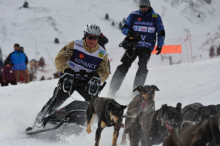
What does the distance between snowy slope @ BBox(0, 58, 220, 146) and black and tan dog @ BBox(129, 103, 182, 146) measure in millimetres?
920

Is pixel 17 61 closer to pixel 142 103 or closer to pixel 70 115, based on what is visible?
pixel 70 115

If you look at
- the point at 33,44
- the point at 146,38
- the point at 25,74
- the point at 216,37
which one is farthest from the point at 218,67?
the point at 33,44

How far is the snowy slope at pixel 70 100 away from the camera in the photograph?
14.7 feet

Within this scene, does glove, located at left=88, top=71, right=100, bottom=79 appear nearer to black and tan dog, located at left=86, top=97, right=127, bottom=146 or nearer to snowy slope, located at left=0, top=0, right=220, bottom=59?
black and tan dog, located at left=86, top=97, right=127, bottom=146

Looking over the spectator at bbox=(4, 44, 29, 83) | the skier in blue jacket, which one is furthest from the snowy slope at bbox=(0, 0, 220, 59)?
the skier in blue jacket

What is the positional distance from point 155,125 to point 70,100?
539cm

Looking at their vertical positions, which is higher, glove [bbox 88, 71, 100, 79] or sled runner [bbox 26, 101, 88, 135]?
glove [bbox 88, 71, 100, 79]

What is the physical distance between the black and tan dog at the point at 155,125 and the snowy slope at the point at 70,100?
36.2 inches

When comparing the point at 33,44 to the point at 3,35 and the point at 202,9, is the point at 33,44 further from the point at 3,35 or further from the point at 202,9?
the point at 202,9

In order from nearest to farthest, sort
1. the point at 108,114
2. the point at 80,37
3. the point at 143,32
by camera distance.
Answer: the point at 108,114 < the point at 143,32 < the point at 80,37

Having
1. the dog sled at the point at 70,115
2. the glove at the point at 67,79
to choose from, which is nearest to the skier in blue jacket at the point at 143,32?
the dog sled at the point at 70,115

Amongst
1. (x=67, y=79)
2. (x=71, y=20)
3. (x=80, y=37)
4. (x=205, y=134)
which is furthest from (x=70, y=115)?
(x=71, y=20)

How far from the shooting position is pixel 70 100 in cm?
822

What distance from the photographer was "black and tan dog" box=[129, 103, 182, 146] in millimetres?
2773
